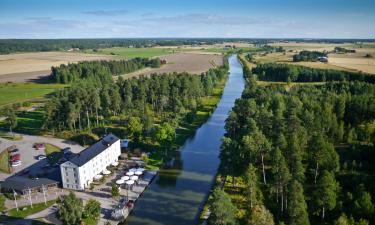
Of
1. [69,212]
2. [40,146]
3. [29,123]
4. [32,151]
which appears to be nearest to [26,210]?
[69,212]

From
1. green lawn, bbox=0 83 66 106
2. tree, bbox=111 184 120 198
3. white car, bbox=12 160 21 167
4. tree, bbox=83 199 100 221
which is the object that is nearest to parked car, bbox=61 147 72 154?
white car, bbox=12 160 21 167

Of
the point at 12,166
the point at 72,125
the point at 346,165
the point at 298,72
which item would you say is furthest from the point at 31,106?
the point at 298,72

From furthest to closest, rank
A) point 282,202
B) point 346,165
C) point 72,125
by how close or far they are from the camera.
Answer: point 72,125 < point 346,165 < point 282,202

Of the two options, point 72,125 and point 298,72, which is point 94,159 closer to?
point 72,125

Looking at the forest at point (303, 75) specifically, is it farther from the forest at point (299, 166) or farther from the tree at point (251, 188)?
the tree at point (251, 188)

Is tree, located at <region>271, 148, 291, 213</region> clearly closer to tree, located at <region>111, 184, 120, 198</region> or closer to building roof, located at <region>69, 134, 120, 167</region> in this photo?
tree, located at <region>111, 184, 120, 198</region>

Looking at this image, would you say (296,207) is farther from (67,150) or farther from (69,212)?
(67,150)

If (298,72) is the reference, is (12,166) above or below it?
below

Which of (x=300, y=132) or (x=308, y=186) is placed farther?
(x=300, y=132)
